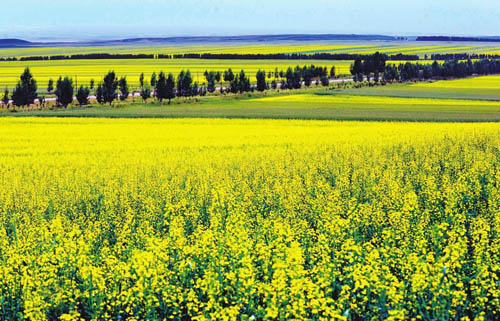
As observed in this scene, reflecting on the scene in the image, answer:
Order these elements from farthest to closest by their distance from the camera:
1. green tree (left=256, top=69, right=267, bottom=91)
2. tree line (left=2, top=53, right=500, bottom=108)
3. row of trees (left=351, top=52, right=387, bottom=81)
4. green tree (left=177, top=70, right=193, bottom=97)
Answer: row of trees (left=351, top=52, right=387, bottom=81), green tree (left=256, top=69, right=267, bottom=91), green tree (left=177, top=70, right=193, bottom=97), tree line (left=2, top=53, right=500, bottom=108)

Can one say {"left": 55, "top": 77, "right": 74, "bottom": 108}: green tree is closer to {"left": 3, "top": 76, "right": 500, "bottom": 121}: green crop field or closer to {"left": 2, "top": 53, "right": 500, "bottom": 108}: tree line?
{"left": 2, "top": 53, "right": 500, "bottom": 108}: tree line

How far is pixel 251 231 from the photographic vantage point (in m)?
12.5

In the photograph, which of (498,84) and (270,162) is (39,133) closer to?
(270,162)

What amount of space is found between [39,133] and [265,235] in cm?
3437

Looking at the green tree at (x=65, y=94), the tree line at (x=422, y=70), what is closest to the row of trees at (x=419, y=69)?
the tree line at (x=422, y=70)

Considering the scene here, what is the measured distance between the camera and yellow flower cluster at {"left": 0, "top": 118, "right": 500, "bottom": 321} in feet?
29.9

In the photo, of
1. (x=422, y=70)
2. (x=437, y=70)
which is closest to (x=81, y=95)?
(x=437, y=70)

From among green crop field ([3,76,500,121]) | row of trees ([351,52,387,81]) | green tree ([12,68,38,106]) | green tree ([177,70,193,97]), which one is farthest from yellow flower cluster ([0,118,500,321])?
row of trees ([351,52,387,81])

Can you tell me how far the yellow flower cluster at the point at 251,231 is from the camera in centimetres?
912

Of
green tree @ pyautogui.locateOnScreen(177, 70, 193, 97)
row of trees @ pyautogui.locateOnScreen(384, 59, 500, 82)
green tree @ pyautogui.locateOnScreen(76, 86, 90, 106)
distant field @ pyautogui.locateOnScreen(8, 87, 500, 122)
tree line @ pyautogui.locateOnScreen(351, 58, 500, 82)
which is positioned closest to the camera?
distant field @ pyautogui.locateOnScreen(8, 87, 500, 122)

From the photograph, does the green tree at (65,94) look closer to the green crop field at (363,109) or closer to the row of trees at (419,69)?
the green crop field at (363,109)

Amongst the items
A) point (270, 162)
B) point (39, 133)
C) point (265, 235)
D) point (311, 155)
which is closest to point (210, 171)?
point (270, 162)

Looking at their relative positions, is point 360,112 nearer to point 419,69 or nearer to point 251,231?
point 251,231

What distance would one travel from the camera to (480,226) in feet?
39.4
